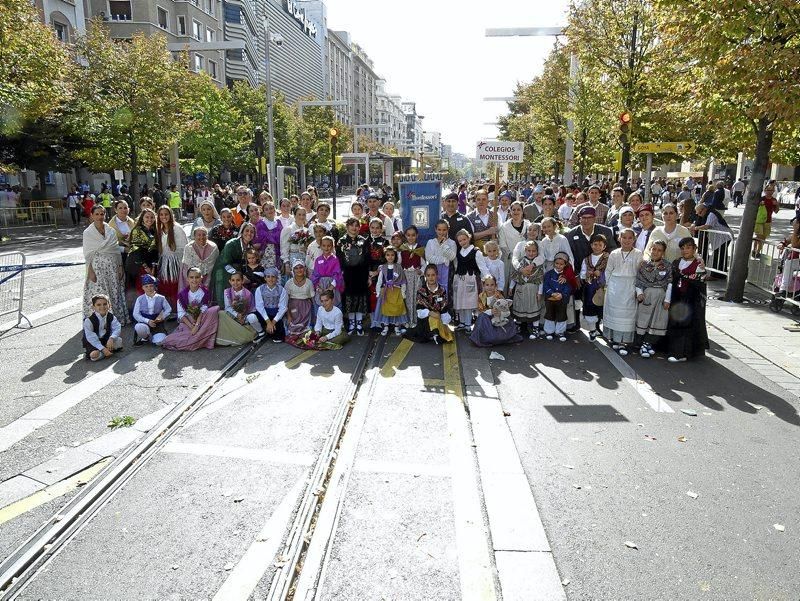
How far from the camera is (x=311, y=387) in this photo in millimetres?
6586

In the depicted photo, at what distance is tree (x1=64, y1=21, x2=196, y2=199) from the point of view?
2548 cm

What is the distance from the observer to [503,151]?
15117 millimetres

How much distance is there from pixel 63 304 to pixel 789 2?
12179mm

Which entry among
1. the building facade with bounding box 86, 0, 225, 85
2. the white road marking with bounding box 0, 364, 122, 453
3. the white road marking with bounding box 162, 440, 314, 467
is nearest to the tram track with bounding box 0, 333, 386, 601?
the white road marking with bounding box 162, 440, 314, 467

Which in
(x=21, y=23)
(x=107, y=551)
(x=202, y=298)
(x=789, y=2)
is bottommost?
(x=107, y=551)

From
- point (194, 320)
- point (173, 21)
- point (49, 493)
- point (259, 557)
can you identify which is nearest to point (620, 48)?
point (194, 320)

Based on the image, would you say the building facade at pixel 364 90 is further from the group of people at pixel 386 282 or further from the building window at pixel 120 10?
the group of people at pixel 386 282

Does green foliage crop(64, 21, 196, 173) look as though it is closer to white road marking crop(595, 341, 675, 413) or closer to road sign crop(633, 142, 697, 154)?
road sign crop(633, 142, 697, 154)

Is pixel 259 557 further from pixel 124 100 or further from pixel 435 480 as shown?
pixel 124 100

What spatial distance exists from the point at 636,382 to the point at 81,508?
5530 mm

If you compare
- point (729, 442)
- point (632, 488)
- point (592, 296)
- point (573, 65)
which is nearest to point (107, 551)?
point (632, 488)

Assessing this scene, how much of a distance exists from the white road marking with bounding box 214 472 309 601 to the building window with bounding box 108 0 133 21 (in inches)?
1917

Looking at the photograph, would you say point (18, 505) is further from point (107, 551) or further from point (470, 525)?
point (470, 525)

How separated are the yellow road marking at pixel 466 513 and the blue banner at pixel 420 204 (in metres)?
5.07
